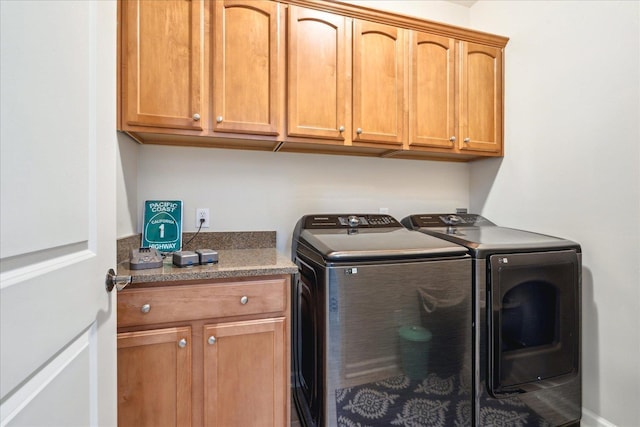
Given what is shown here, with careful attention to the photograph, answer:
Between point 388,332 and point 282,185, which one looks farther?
point 282,185

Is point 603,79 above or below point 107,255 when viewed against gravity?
above

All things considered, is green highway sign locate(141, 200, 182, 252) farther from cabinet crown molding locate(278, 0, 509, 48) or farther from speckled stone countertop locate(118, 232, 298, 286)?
cabinet crown molding locate(278, 0, 509, 48)

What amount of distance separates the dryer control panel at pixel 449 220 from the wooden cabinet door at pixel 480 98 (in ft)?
1.61

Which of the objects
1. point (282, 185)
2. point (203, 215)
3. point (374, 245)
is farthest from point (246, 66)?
point (374, 245)

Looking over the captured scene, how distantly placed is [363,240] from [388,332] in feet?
1.47

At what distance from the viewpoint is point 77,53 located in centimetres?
65

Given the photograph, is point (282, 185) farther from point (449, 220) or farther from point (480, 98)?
point (480, 98)

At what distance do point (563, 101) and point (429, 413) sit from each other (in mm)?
1890

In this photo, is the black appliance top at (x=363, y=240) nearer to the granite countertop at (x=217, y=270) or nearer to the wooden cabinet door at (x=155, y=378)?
the granite countertop at (x=217, y=270)

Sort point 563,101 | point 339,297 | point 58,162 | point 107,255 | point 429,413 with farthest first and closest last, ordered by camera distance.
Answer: point 563,101, point 429,413, point 339,297, point 107,255, point 58,162

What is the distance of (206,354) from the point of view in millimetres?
1223

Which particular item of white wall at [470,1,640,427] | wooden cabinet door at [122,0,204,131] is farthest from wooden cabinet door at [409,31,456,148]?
wooden cabinet door at [122,0,204,131]

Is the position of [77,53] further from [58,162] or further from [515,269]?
[515,269]

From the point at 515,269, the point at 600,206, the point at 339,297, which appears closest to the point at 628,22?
the point at 600,206
